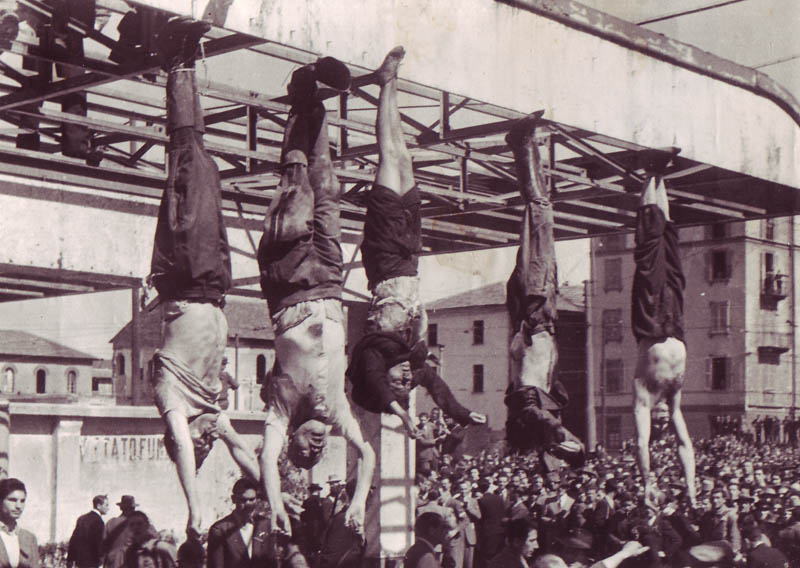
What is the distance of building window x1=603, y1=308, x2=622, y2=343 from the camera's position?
6825cm

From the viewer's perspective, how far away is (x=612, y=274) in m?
67.0

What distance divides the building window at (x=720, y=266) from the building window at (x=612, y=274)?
14.7 feet

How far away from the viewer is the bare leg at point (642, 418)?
1180 cm

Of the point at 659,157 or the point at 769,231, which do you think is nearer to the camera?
the point at 659,157

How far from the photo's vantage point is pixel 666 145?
13336 mm

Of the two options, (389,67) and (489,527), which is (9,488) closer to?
(389,67)

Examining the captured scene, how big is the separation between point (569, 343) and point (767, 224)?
13.3 metres

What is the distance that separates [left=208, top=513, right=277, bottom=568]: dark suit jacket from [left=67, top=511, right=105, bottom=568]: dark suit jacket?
382 cm

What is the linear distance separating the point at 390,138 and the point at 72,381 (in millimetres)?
104136

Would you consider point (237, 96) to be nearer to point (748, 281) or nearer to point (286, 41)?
point (286, 41)

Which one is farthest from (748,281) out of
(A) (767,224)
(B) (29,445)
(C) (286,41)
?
(C) (286,41)

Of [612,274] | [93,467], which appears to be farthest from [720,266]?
[93,467]

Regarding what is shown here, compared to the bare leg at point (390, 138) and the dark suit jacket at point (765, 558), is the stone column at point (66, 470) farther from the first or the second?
the bare leg at point (390, 138)

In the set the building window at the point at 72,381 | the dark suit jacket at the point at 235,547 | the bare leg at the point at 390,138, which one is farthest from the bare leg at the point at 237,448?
the building window at the point at 72,381
